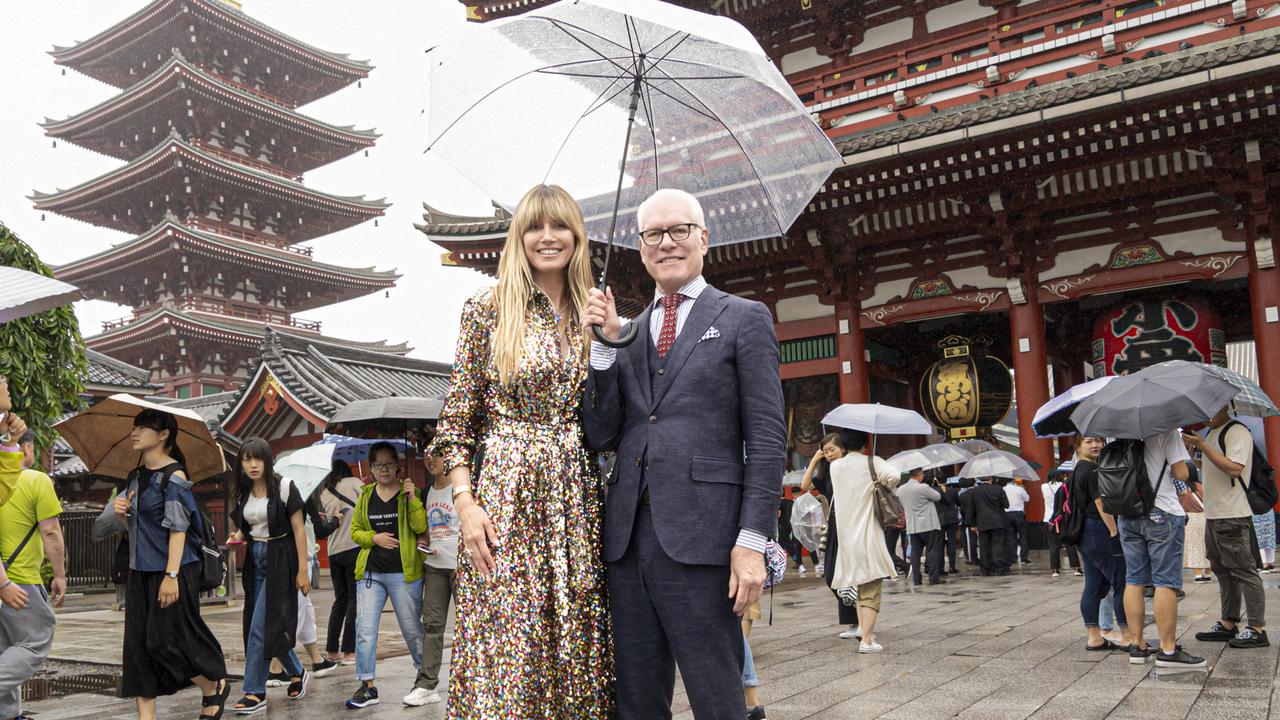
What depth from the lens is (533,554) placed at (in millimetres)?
2580

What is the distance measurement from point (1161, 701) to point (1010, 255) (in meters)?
8.78

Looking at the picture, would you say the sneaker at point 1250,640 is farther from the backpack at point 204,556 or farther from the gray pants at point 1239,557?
the backpack at point 204,556

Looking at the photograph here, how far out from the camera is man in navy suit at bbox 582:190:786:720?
2.48m

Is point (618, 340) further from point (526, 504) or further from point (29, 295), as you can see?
point (29, 295)

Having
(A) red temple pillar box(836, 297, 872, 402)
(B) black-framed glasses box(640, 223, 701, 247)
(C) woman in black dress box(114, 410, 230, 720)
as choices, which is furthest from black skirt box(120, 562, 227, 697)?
(A) red temple pillar box(836, 297, 872, 402)

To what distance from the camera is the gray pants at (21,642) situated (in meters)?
4.54

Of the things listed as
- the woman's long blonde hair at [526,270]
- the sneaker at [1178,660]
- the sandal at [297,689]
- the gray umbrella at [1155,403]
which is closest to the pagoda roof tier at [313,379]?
the sandal at [297,689]

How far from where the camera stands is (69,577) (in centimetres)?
1711

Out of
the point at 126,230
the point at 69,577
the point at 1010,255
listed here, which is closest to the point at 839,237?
the point at 1010,255

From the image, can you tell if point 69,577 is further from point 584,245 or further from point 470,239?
point 584,245

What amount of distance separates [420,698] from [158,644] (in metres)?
1.49

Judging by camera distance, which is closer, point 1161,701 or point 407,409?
point 1161,701

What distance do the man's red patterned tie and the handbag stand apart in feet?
14.7

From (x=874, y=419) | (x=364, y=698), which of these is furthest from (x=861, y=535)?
(x=364, y=698)
